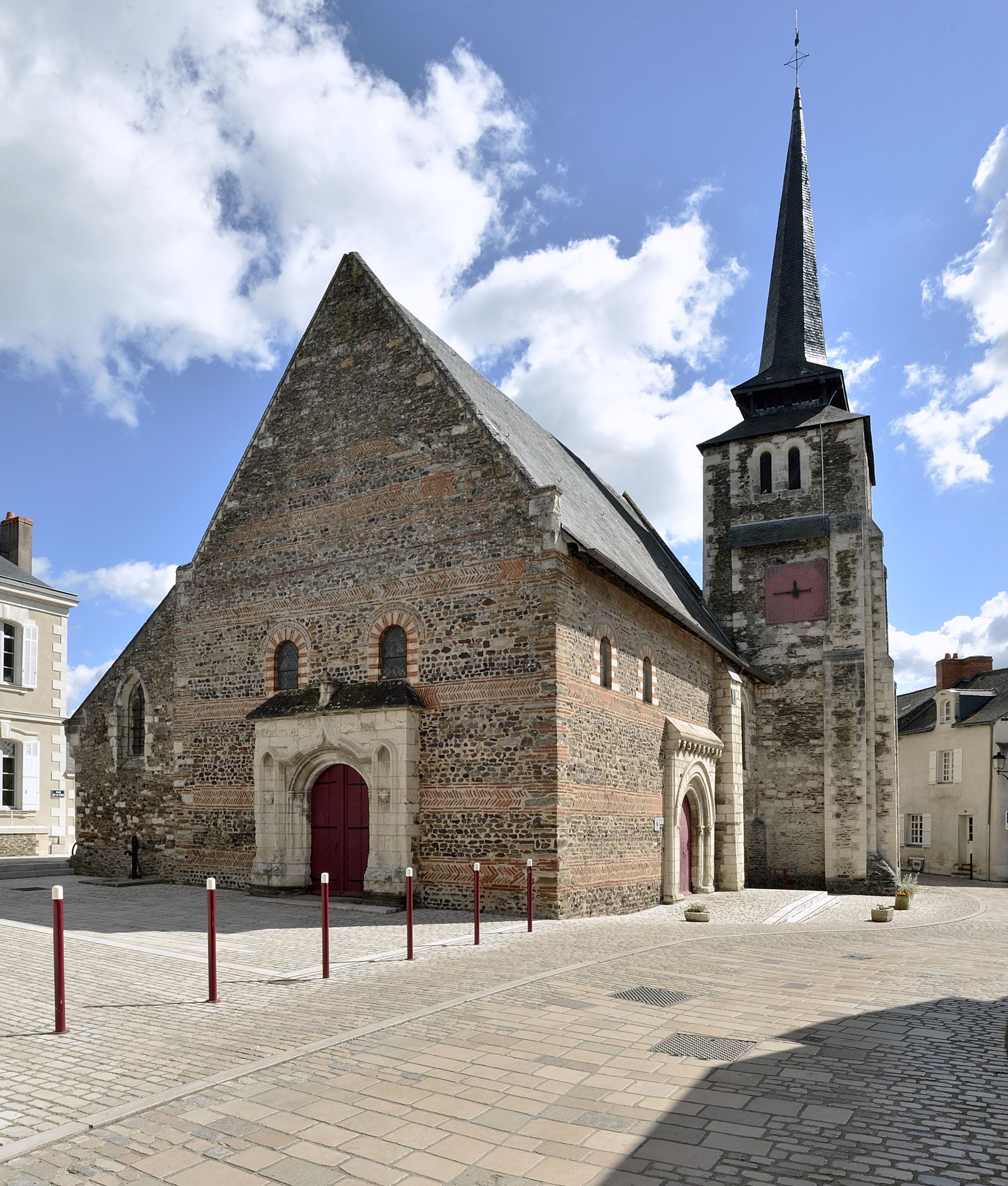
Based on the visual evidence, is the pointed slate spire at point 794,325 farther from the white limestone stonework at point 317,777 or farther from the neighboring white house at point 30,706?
the neighboring white house at point 30,706

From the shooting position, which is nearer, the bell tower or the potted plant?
the potted plant

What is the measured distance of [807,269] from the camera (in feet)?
89.2

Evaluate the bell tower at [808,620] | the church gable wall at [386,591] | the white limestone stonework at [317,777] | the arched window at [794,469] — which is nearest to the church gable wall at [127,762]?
the church gable wall at [386,591]

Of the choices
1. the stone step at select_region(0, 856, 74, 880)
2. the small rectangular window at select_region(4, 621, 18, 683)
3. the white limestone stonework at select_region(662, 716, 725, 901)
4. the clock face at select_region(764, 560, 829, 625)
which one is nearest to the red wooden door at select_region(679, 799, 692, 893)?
the white limestone stonework at select_region(662, 716, 725, 901)

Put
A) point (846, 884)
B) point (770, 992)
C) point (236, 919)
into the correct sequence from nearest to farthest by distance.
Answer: point (770, 992)
point (236, 919)
point (846, 884)

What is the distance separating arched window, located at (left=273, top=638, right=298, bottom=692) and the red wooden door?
25.0 ft

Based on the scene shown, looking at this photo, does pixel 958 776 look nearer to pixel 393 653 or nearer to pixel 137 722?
pixel 393 653

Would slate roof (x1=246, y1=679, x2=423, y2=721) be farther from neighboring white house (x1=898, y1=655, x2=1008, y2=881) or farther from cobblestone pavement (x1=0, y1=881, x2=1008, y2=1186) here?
neighboring white house (x1=898, y1=655, x2=1008, y2=881)

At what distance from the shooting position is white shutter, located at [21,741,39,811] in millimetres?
25297

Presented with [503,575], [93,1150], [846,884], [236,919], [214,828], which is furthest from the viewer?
[846,884]

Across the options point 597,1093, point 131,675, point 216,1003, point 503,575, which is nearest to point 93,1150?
point 597,1093

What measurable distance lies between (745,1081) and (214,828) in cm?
1294

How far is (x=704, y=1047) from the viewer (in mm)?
6168

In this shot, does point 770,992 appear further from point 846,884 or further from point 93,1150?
point 846,884
